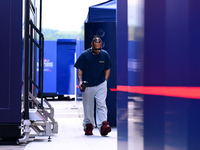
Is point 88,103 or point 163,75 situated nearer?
point 163,75

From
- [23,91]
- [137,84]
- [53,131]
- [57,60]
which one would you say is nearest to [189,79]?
[137,84]

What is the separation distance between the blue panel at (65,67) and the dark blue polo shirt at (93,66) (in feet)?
39.4

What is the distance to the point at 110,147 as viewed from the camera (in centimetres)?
519

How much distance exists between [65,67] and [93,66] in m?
12.3

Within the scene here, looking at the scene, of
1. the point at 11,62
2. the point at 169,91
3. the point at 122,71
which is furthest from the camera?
the point at 11,62

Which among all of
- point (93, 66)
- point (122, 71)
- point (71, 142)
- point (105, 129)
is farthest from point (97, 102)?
point (122, 71)

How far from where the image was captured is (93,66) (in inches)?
259

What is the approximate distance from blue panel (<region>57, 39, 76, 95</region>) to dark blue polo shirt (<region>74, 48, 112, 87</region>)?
1202cm

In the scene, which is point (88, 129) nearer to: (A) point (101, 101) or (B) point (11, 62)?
(A) point (101, 101)

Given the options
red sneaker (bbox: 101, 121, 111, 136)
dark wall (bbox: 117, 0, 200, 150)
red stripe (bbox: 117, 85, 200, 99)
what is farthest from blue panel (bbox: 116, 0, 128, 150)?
red sneaker (bbox: 101, 121, 111, 136)

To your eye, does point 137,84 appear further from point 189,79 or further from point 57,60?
point 57,60

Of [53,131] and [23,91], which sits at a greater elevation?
[23,91]

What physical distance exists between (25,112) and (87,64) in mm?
1463

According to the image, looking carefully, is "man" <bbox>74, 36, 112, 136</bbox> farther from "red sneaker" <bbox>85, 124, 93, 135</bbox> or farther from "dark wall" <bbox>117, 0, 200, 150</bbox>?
"dark wall" <bbox>117, 0, 200, 150</bbox>
